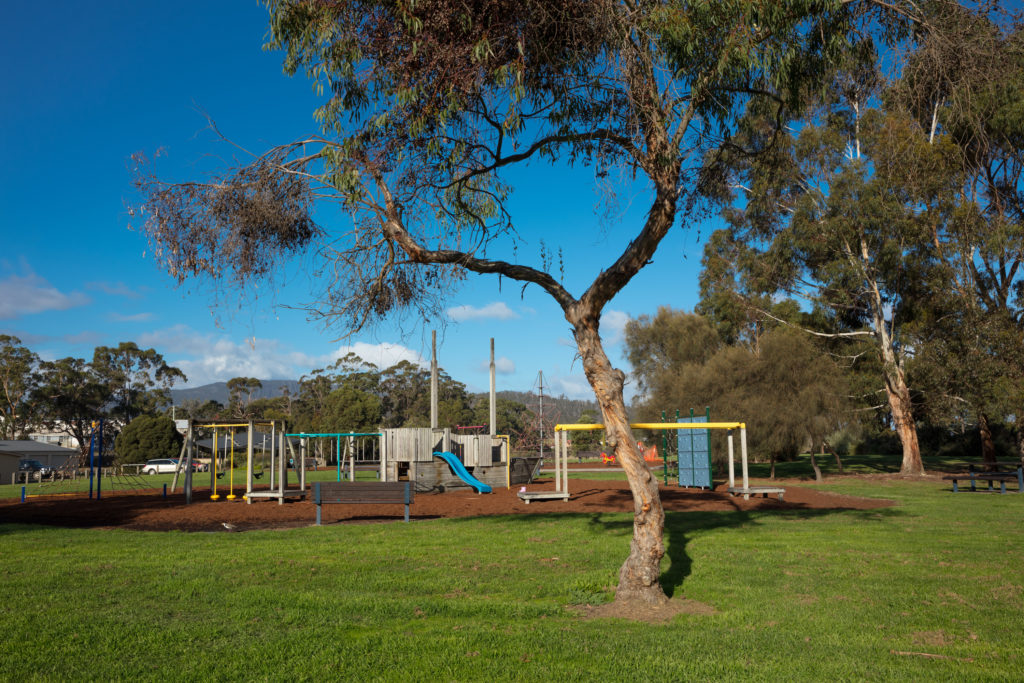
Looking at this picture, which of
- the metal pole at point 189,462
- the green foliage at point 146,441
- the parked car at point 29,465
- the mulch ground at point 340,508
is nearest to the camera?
the mulch ground at point 340,508

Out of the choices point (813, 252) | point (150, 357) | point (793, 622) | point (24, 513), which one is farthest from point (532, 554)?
point (150, 357)

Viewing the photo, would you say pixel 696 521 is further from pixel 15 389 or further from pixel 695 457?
pixel 15 389

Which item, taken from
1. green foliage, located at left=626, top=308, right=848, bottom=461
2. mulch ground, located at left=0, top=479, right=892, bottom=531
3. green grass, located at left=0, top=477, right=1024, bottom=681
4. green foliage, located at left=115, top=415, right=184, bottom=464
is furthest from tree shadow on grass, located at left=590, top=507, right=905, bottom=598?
green foliage, located at left=115, top=415, right=184, bottom=464

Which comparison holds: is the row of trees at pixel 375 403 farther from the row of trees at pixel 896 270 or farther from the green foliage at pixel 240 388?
the row of trees at pixel 896 270

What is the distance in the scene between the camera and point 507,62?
7.14m

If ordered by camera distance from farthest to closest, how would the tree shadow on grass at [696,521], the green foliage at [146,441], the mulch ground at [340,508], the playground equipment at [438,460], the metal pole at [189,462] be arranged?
the green foliage at [146,441] < the playground equipment at [438,460] < the metal pole at [189,462] < the mulch ground at [340,508] < the tree shadow on grass at [696,521]

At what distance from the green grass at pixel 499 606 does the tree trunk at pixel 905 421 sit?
1833 centimetres

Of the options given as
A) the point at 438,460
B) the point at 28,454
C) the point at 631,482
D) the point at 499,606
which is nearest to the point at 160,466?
the point at 28,454

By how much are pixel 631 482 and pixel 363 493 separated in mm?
7283

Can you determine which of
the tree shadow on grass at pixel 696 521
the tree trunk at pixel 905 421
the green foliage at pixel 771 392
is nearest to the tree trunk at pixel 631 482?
the tree shadow on grass at pixel 696 521

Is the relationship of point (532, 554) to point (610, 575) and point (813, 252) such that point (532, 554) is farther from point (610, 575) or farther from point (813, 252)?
point (813, 252)

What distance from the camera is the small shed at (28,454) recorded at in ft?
135

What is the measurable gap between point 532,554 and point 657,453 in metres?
40.2

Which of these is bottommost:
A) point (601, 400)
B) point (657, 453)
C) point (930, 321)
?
point (657, 453)
